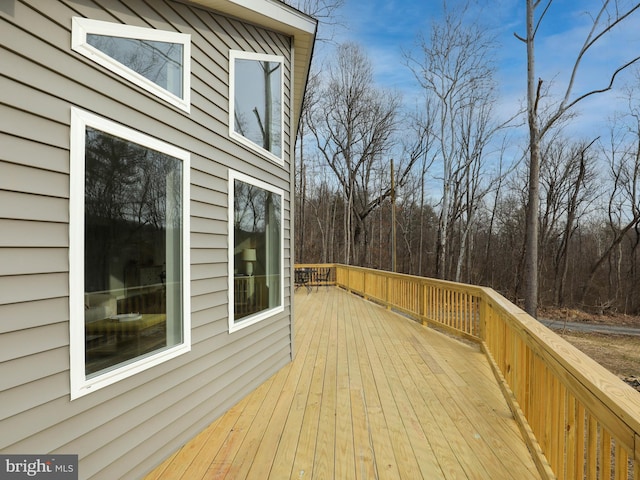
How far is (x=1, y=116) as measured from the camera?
146 centimetres

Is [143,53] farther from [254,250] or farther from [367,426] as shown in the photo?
[367,426]

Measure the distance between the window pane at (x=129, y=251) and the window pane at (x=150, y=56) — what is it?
0.51 m

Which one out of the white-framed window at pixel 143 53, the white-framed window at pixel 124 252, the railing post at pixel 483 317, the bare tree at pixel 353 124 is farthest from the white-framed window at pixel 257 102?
the bare tree at pixel 353 124

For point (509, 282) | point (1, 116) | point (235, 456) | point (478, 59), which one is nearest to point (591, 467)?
point (235, 456)

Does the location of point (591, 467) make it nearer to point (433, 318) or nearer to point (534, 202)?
point (433, 318)

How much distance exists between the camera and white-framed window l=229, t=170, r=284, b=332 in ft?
10.5

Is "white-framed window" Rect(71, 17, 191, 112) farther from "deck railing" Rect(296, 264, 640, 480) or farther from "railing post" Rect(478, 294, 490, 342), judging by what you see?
"railing post" Rect(478, 294, 490, 342)

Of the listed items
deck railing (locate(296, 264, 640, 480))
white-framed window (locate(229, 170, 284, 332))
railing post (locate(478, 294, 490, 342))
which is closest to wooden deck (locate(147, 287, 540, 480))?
deck railing (locate(296, 264, 640, 480))

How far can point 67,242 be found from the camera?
1.71m

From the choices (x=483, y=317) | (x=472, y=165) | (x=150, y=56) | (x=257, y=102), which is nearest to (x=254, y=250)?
(x=257, y=102)

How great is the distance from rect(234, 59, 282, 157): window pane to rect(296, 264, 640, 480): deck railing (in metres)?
3.00

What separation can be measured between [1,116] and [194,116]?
4.49ft

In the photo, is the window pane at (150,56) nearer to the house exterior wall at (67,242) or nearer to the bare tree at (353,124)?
the house exterior wall at (67,242)

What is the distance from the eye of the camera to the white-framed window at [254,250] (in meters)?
3.19
